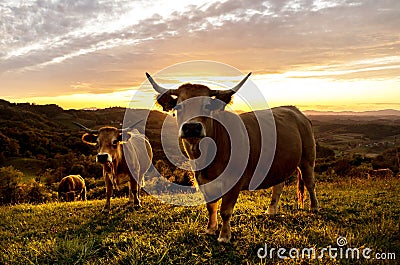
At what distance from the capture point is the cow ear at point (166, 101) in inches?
239

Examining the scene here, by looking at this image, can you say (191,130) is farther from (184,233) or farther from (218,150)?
(184,233)

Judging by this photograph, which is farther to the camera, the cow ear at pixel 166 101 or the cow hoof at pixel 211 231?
the cow hoof at pixel 211 231

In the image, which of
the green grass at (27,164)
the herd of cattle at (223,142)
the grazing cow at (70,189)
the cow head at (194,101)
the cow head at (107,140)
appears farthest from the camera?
the green grass at (27,164)

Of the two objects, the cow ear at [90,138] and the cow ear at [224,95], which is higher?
the cow ear at [224,95]

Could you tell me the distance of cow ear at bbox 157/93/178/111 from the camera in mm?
6059

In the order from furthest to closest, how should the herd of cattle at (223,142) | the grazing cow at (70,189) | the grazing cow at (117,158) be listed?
the grazing cow at (70,189) → the grazing cow at (117,158) → the herd of cattle at (223,142)

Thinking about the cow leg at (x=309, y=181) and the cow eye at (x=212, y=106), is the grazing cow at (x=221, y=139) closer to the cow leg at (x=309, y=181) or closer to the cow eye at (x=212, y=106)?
the cow eye at (x=212, y=106)

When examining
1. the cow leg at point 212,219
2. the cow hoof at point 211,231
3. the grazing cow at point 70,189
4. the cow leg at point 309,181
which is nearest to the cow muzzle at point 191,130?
the cow leg at point 212,219

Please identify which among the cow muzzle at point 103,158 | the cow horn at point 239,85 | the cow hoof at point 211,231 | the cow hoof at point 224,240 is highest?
the cow horn at point 239,85

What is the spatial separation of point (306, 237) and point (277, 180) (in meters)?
1.54

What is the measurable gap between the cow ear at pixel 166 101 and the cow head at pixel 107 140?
3.55m

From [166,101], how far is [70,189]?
16.3 metres

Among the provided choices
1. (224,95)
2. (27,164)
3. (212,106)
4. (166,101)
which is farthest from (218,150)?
(27,164)

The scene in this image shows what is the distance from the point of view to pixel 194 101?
5531mm
